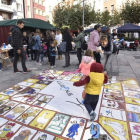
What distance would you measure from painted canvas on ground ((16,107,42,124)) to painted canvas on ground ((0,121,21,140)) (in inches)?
5.2

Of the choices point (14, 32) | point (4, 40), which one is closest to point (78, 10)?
point (4, 40)

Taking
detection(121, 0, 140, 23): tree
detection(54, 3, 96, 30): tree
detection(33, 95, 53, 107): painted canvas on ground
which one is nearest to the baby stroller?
detection(121, 0, 140, 23): tree

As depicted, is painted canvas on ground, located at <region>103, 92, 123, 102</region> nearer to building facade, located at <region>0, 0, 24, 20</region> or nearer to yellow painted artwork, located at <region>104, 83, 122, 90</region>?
yellow painted artwork, located at <region>104, 83, 122, 90</region>

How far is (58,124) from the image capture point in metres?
2.21

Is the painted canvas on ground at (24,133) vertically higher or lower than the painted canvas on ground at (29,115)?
lower

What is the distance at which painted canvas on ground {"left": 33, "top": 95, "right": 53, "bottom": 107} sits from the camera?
2.85 metres

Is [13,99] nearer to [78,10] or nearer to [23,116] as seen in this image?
[23,116]

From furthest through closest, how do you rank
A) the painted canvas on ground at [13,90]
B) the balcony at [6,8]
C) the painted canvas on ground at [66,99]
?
the balcony at [6,8] < the painted canvas on ground at [13,90] < the painted canvas on ground at [66,99]

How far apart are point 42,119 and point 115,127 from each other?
3.80 ft

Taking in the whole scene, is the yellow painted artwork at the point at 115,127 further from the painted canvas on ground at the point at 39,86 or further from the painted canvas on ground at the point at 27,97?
the painted canvas on ground at the point at 39,86

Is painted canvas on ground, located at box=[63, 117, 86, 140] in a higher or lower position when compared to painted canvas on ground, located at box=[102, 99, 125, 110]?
lower

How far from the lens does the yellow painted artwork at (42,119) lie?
220 cm

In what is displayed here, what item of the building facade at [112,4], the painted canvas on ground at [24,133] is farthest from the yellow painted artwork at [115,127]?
the building facade at [112,4]

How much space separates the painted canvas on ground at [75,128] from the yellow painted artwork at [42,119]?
37 cm
